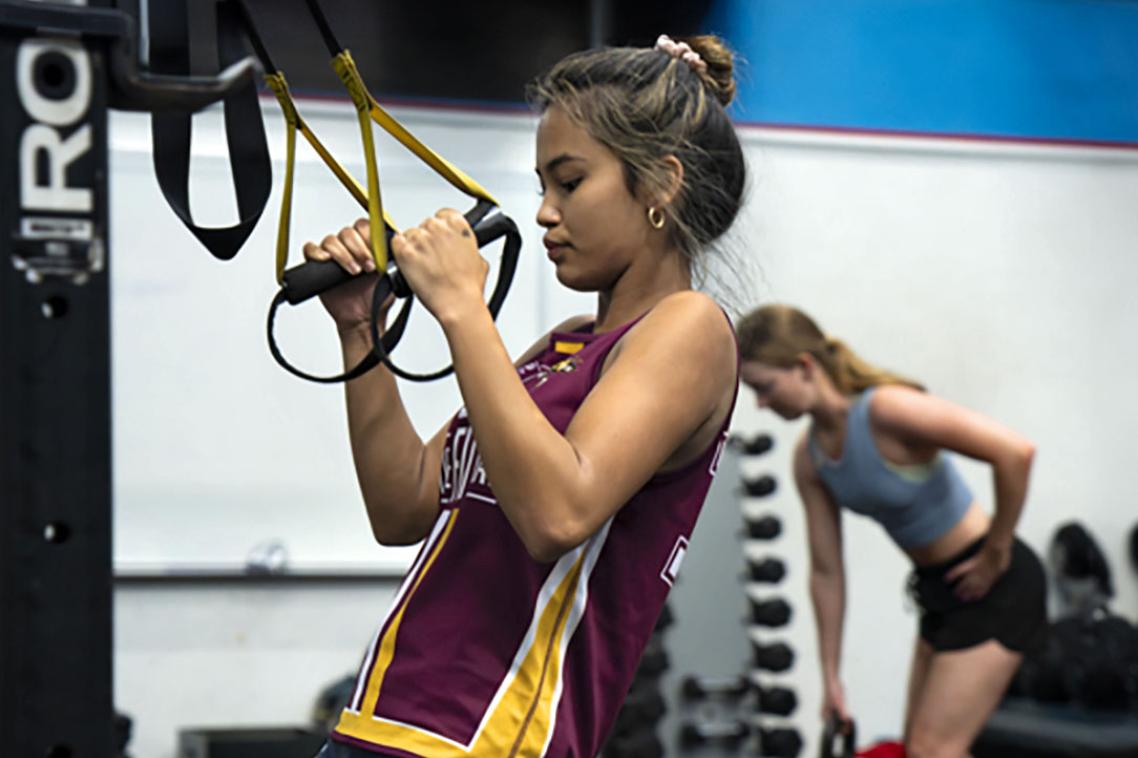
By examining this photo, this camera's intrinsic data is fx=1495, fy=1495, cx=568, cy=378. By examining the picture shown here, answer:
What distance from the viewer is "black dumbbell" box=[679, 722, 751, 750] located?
416 cm

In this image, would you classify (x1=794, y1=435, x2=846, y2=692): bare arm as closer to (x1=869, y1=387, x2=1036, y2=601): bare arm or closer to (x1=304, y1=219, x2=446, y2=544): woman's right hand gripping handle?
(x1=869, y1=387, x2=1036, y2=601): bare arm

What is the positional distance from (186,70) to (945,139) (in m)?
4.46

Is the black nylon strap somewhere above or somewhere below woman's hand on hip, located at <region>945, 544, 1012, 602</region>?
above

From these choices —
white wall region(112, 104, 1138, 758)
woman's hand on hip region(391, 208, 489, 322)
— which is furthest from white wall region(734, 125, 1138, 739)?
woman's hand on hip region(391, 208, 489, 322)

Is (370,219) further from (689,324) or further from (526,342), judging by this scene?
(526,342)

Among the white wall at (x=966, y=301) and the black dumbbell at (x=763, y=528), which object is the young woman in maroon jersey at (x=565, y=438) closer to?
the black dumbbell at (x=763, y=528)

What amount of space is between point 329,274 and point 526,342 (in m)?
3.52

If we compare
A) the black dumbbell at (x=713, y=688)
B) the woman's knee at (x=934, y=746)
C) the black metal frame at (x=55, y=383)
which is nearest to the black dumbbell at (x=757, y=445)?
the black dumbbell at (x=713, y=688)

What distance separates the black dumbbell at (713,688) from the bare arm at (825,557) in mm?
525

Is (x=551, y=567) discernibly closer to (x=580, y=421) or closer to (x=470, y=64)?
(x=580, y=421)

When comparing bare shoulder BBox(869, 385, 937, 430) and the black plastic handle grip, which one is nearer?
the black plastic handle grip

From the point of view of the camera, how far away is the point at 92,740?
28.0 inches

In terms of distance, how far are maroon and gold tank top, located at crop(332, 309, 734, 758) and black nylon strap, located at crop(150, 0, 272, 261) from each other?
11.8 inches

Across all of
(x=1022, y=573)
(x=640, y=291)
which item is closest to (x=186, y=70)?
(x=640, y=291)
